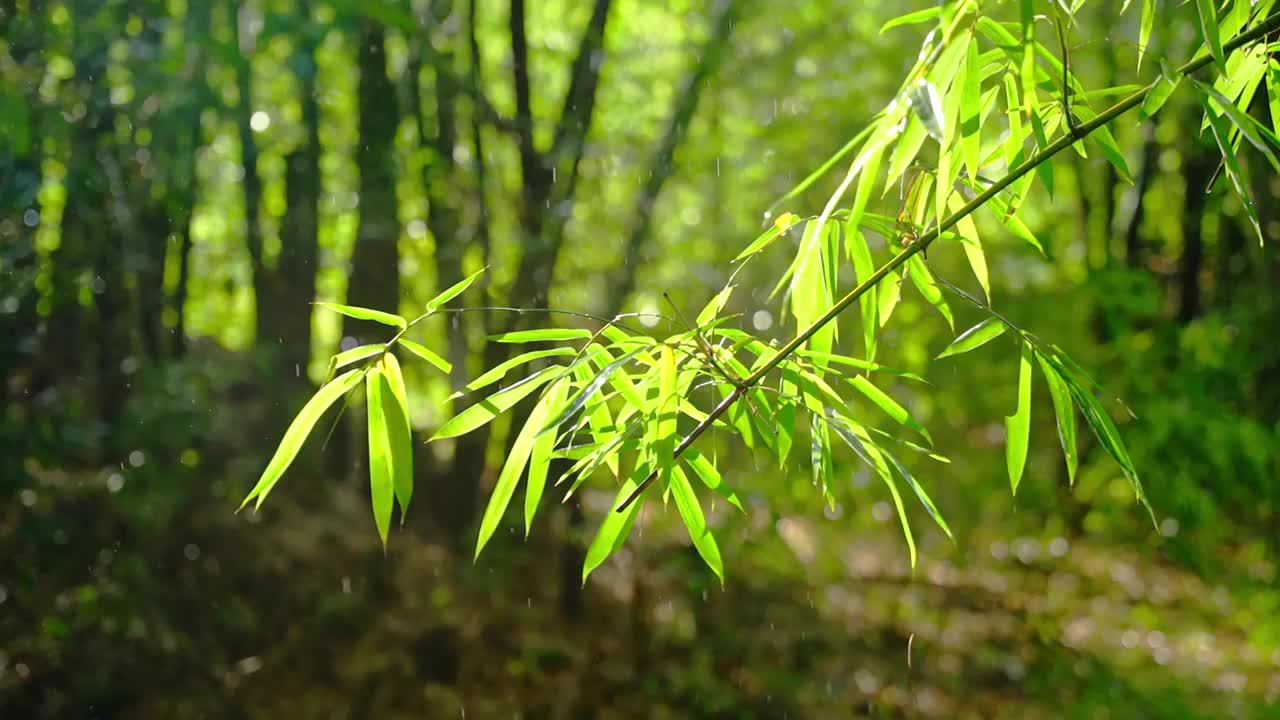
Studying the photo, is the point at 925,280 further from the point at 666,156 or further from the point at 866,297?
the point at 666,156

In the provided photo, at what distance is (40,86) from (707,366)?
290 cm

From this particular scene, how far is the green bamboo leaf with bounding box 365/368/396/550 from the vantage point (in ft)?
3.12

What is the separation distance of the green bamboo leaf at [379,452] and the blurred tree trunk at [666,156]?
2479 millimetres

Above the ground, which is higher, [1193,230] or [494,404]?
[1193,230]

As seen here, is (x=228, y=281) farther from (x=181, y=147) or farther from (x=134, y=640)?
(x=134, y=640)

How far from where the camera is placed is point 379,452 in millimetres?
1021

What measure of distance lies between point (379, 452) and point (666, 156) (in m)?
2.71

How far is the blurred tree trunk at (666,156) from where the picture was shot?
3531 millimetres

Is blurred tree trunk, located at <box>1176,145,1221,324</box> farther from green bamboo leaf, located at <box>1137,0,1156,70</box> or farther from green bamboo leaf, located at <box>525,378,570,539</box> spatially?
green bamboo leaf, located at <box>525,378,570,539</box>

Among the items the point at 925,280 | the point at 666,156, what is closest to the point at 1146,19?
the point at 925,280

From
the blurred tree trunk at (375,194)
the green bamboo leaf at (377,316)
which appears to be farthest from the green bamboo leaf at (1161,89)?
the blurred tree trunk at (375,194)

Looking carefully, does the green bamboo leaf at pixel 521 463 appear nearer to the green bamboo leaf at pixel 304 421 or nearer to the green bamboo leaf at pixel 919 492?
the green bamboo leaf at pixel 304 421

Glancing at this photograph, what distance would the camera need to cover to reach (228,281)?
451 cm

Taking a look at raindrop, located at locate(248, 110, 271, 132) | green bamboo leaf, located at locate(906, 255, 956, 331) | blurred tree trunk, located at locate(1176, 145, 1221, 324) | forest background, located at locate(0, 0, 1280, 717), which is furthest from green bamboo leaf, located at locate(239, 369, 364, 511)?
blurred tree trunk, located at locate(1176, 145, 1221, 324)
